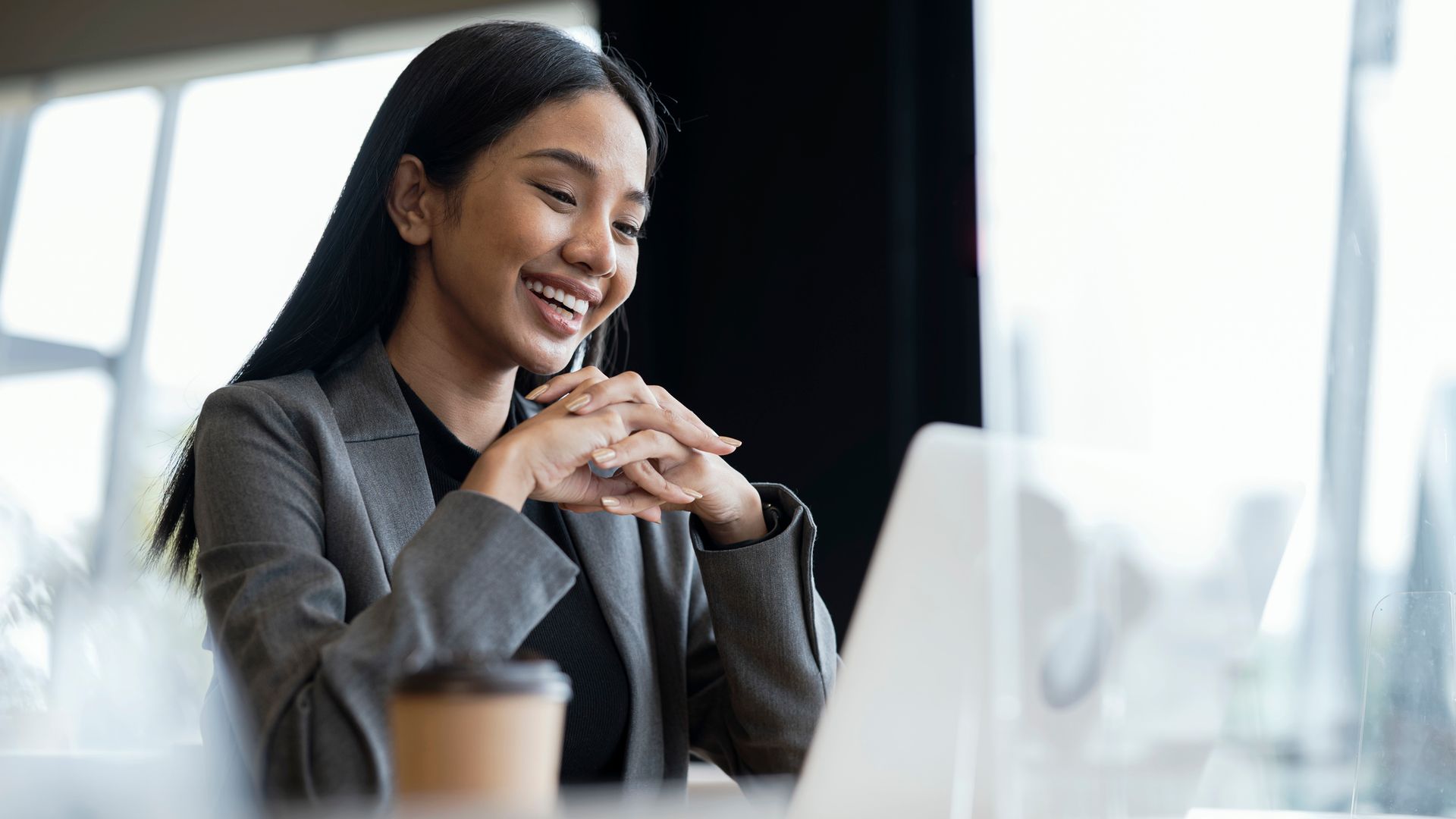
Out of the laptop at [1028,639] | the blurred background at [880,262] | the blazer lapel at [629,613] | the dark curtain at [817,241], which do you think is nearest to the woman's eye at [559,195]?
the blazer lapel at [629,613]

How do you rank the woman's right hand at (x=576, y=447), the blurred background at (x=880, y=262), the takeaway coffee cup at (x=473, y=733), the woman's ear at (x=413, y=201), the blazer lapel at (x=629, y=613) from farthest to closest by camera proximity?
the blurred background at (x=880, y=262) → the woman's ear at (x=413, y=201) → the blazer lapel at (x=629, y=613) → the woman's right hand at (x=576, y=447) → the takeaway coffee cup at (x=473, y=733)

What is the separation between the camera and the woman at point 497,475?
42.4 inches

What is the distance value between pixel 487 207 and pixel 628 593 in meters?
0.49

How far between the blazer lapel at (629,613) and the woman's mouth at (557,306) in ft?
0.75

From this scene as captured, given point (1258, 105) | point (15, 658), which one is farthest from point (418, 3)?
point (1258, 105)

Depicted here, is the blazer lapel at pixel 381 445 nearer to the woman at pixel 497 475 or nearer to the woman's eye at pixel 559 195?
the woman at pixel 497 475

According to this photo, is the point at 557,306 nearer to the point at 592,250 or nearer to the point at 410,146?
the point at 592,250

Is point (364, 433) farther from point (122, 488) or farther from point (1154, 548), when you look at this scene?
point (122, 488)

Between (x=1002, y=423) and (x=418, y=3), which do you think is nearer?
(x=1002, y=423)

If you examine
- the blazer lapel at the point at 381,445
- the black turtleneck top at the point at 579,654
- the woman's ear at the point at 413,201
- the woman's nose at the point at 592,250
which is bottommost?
the black turtleneck top at the point at 579,654

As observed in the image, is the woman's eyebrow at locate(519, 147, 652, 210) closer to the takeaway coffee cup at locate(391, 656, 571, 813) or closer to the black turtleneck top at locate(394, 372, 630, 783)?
the black turtleneck top at locate(394, 372, 630, 783)

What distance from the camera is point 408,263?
1562 millimetres

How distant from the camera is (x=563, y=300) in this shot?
4.97ft

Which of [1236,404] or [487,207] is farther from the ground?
[487,207]
